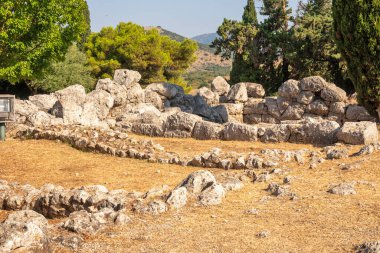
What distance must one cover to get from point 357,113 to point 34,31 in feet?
62.7

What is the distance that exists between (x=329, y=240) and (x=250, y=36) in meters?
37.6

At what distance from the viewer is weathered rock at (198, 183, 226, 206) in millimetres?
10445

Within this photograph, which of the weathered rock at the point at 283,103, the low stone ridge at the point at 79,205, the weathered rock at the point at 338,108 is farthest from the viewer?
the weathered rock at the point at 283,103

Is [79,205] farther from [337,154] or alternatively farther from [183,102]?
[183,102]

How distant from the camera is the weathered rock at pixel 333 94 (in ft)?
94.8

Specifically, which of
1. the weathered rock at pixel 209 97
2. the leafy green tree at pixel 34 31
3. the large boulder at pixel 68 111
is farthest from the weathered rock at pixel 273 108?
the leafy green tree at pixel 34 31

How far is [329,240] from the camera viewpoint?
8.24 metres

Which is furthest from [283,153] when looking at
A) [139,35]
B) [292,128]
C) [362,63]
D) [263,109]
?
[139,35]

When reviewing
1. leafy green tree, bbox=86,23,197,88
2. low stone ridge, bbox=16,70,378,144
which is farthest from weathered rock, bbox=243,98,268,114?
leafy green tree, bbox=86,23,197,88

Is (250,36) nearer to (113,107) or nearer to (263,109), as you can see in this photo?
(263,109)

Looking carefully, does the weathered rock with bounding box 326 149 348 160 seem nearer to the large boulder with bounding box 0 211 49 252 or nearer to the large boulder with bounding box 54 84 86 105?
the large boulder with bounding box 0 211 49 252

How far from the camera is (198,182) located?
1124 centimetres

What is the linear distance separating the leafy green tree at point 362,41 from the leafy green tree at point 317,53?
45.4 ft

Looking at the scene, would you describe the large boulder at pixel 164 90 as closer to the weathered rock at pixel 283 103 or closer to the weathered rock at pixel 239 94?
the weathered rock at pixel 239 94
